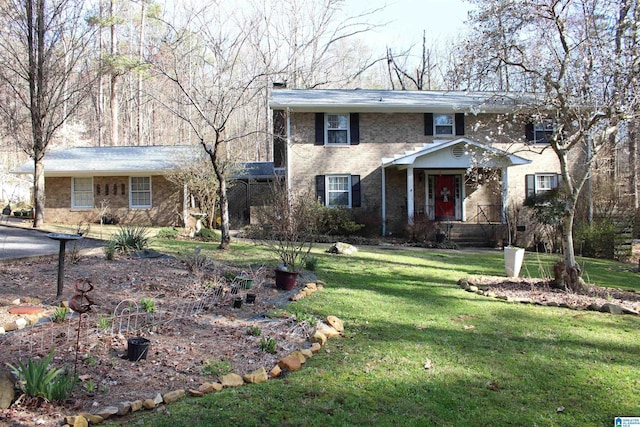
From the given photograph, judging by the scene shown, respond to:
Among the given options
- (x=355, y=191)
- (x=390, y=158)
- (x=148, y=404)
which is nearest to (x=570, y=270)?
(x=148, y=404)

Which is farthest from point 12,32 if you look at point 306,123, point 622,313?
point 622,313

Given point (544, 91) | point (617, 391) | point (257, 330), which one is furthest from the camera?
point (544, 91)

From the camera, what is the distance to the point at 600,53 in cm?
870

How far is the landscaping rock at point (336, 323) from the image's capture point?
5.61m

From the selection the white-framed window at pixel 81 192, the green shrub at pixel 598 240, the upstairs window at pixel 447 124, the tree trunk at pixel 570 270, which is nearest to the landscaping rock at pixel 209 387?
the tree trunk at pixel 570 270

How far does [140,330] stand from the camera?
5023 millimetres

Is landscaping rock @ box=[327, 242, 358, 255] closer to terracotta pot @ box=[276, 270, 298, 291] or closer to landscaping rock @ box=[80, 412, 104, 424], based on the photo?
terracotta pot @ box=[276, 270, 298, 291]

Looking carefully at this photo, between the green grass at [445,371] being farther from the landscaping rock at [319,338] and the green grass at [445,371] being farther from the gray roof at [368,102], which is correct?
the gray roof at [368,102]

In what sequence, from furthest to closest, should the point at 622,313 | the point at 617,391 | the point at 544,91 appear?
the point at 544,91 → the point at 622,313 → the point at 617,391

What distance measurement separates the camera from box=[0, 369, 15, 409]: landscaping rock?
10.5ft

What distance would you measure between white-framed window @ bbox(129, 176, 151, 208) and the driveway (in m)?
5.96

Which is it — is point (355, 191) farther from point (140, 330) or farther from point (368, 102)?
point (140, 330)

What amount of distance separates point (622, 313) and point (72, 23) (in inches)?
677

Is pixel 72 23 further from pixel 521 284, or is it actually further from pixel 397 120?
pixel 521 284
